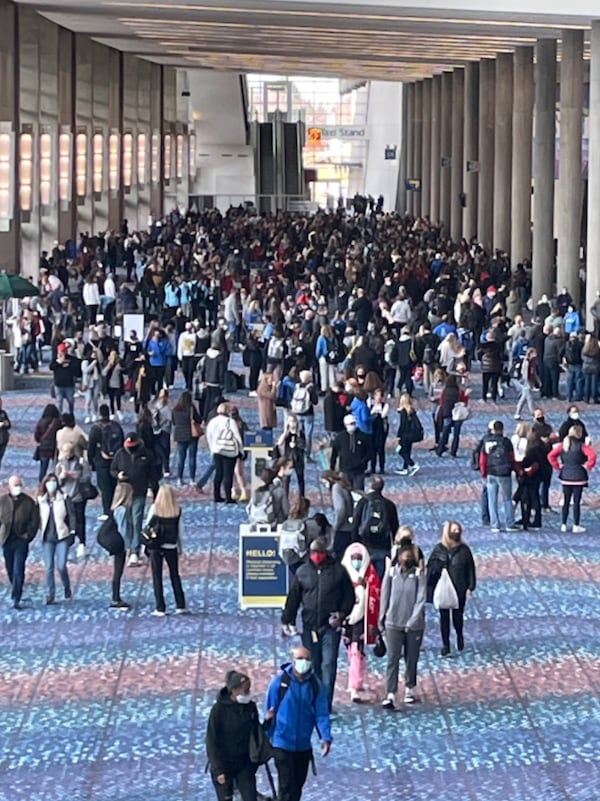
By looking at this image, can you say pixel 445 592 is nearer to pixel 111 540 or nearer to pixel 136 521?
pixel 111 540

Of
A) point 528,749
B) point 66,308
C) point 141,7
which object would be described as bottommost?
point 528,749

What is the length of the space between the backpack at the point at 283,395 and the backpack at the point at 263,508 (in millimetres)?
6749

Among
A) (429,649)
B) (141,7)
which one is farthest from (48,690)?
(141,7)

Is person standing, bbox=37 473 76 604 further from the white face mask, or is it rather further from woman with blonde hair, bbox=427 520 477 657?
the white face mask

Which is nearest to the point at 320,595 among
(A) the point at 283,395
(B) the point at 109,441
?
(B) the point at 109,441

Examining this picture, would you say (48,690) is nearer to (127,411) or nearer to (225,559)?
(225,559)

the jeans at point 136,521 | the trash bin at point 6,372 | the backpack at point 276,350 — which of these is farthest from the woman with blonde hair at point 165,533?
the trash bin at point 6,372

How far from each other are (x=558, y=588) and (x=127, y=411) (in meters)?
10.6

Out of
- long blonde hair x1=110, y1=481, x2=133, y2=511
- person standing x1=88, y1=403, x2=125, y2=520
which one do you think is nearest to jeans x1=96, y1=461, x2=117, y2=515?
person standing x1=88, y1=403, x2=125, y2=520

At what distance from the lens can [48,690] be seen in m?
14.6

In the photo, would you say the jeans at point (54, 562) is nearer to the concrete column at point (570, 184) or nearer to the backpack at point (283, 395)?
the backpack at point (283, 395)

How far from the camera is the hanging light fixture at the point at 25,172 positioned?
4212cm

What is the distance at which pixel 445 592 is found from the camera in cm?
1491

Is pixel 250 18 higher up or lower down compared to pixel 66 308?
higher up
